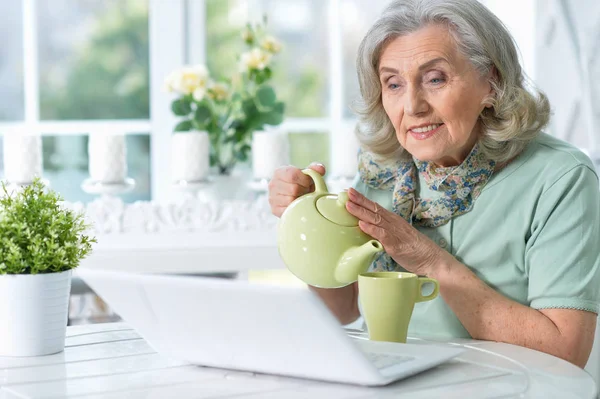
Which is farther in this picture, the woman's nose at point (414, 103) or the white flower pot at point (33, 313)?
the woman's nose at point (414, 103)

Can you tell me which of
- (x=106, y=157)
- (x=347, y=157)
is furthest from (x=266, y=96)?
(x=106, y=157)

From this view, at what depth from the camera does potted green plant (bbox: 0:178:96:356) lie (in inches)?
47.8

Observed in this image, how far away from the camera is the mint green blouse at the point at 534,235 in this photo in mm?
1446

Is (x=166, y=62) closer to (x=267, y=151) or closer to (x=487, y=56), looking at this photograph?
(x=267, y=151)

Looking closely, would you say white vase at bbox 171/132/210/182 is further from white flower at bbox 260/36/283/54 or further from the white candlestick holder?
white flower at bbox 260/36/283/54

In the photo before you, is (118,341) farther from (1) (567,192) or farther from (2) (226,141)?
(2) (226,141)

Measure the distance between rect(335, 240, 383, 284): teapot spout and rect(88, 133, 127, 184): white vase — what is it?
140 centimetres

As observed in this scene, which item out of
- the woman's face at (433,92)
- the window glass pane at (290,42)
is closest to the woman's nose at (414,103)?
the woman's face at (433,92)

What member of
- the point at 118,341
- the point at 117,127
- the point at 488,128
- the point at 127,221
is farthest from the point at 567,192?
the point at 117,127

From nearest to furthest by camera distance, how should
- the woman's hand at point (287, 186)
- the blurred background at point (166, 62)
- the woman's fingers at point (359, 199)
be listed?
the woman's fingers at point (359, 199) → the woman's hand at point (287, 186) → the blurred background at point (166, 62)

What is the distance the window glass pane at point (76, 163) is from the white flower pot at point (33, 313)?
223 centimetres

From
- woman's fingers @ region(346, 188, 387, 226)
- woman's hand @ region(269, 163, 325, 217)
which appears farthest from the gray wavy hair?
woman's fingers @ region(346, 188, 387, 226)

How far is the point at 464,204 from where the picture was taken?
63.4 inches

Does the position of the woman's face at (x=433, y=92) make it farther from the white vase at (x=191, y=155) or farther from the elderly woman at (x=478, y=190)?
the white vase at (x=191, y=155)
